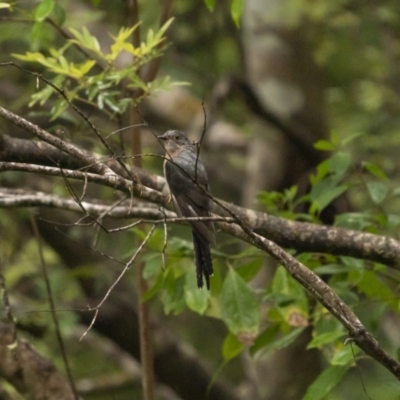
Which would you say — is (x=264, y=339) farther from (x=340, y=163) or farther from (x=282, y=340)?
(x=340, y=163)

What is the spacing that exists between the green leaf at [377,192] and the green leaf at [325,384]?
2.91 feet

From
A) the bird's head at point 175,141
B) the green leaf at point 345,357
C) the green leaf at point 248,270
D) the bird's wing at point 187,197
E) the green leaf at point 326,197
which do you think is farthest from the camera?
the bird's head at point 175,141

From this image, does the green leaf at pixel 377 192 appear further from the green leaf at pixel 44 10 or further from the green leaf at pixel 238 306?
the green leaf at pixel 44 10

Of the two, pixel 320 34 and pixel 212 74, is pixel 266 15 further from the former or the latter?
pixel 212 74

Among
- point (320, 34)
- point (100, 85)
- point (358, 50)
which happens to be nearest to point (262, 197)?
point (100, 85)

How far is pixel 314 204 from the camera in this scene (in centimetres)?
366

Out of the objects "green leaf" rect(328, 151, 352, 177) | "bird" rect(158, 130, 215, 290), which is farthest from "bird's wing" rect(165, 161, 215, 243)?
"green leaf" rect(328, 151, 352, 177)

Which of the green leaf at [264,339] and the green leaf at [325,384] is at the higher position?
the green leaf at [325,384]

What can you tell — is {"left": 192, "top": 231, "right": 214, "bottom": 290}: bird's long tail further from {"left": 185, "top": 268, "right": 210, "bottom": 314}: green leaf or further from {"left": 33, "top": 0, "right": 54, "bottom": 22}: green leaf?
{"left": 33, "top": 0, "right": 54, "bottom": 22}: green leaf

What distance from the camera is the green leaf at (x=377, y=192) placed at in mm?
3652

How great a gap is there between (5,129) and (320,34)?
3467mm

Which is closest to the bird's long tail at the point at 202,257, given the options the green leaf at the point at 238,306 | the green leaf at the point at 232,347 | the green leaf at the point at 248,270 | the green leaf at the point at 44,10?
the green leaf at the point at 238,306

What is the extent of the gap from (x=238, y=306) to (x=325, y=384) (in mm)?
587

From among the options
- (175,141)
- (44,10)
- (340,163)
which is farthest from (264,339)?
(44,10)
